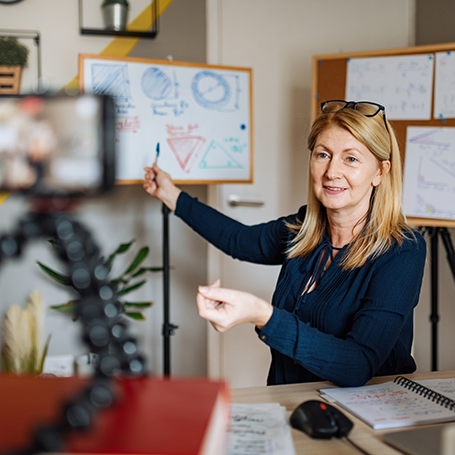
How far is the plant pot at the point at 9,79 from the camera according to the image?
86.4 inches

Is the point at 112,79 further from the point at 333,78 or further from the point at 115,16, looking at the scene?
the point at 333,78

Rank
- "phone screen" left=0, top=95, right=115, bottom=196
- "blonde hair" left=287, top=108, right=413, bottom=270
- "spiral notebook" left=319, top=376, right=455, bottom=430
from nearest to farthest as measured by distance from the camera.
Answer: "phone screen" left=0, top=95, right=115, bottom=196 < "spiral notebook" left=319, top=376, right=455, bottom=430 < "blonde hair" left=287, top=108, right=413, bottom=270

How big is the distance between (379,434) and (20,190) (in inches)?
27.6

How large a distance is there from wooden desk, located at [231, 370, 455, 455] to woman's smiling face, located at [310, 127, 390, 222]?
1.68 ft

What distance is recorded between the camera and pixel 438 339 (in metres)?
2.43

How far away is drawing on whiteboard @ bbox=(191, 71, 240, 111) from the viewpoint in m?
2.18

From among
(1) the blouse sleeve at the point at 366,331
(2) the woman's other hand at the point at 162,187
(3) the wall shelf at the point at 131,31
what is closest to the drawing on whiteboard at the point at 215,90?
(3) the wall shelf at the point at 131,31

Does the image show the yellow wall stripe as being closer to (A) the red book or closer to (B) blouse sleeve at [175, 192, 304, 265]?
(B) blouse sleeve at [175, 192, 304, 265]

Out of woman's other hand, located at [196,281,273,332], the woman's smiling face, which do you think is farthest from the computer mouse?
the woman's smiling face

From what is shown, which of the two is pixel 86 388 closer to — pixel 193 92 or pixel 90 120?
pixel 90 120

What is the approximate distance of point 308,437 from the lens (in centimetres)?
76

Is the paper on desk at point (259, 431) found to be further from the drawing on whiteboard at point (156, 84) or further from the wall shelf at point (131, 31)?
the wall shelf at point (131, 31)

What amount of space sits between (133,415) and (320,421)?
1.34 ft

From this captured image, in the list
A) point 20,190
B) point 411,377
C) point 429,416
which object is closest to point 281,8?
point 411,377
